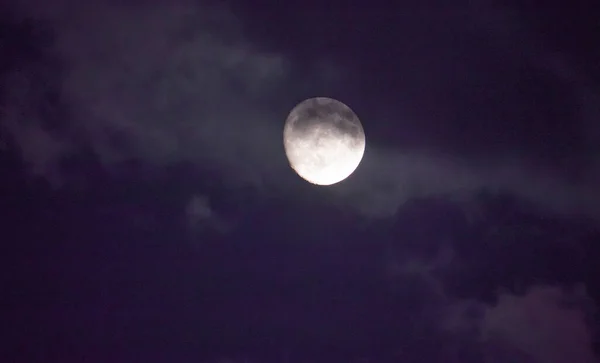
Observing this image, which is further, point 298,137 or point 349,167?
point 349,167

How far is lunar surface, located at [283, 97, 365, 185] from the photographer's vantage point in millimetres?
12547

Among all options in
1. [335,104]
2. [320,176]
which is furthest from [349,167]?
[335,104]

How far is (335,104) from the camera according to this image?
1338 centimetres

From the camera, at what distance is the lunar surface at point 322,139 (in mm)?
12547

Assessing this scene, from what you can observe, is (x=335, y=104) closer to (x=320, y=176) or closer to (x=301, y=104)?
(x=301, y=104)

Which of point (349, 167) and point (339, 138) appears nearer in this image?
point (339, 138)

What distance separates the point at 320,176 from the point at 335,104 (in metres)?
2.86

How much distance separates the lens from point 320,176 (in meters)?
13.4

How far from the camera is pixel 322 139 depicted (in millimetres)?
12547

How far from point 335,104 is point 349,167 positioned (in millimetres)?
2587

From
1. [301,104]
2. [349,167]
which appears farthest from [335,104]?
[349,167]

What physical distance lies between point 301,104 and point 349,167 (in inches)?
125

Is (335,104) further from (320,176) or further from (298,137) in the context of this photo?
(320,176)

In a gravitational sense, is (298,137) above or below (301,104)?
below
